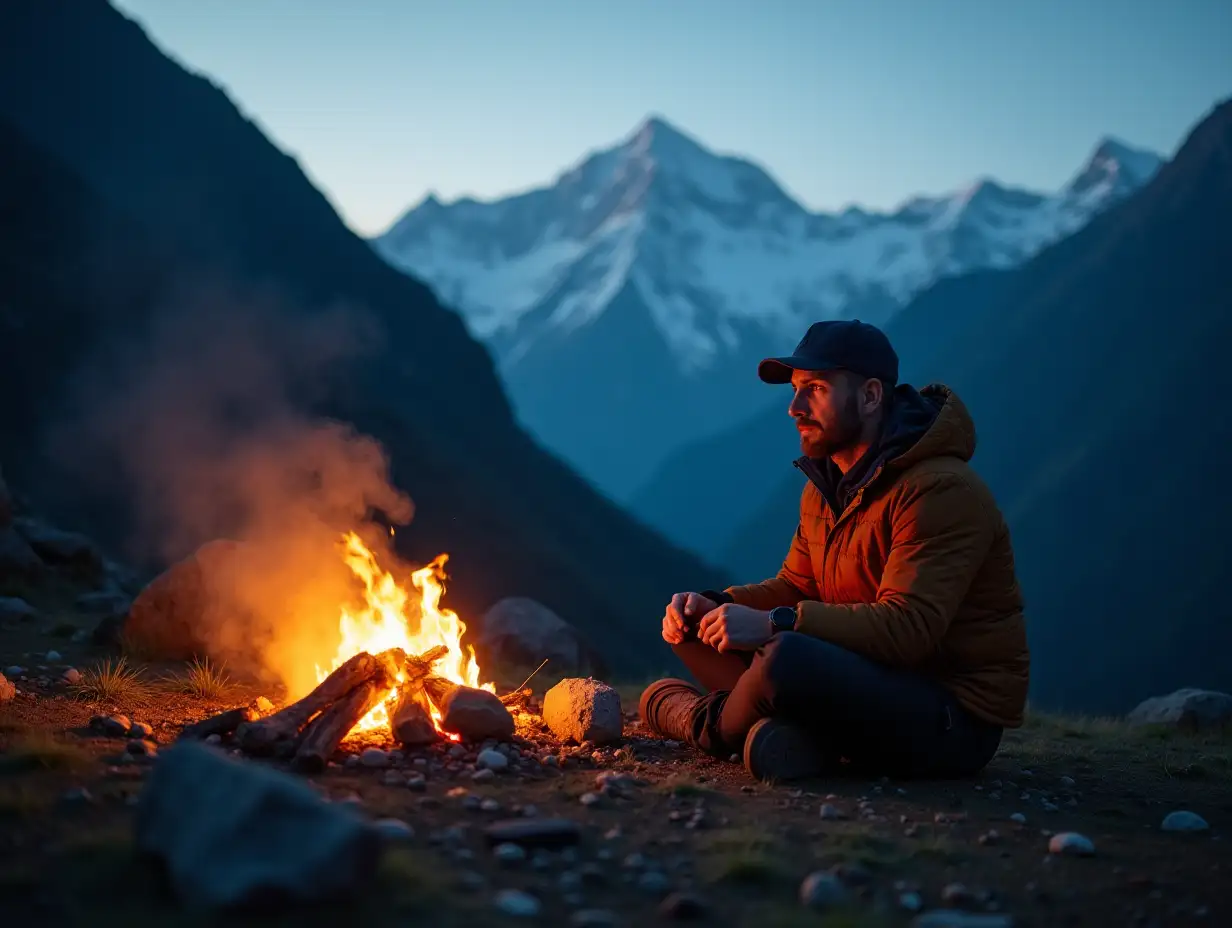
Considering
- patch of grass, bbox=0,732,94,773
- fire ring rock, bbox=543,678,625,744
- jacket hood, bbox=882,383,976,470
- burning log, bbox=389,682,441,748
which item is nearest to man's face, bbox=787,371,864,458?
jacket hood, bbox=882,383,976,470

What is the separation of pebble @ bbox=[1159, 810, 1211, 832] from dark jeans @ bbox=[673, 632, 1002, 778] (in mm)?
893

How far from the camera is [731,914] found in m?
3.33

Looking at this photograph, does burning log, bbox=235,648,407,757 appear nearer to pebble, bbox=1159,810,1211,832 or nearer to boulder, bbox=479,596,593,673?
pebble, bbox=1159,810,1211,832

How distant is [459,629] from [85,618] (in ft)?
15.0

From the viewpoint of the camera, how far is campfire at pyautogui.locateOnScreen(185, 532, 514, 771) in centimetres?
506

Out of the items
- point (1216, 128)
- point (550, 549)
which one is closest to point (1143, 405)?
point (1216, 128)

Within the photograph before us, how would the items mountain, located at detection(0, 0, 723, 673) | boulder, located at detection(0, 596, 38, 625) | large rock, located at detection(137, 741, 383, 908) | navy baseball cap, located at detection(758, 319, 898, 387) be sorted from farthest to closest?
mountain, located at detection(0, 0, 723, 673) → boulder, located at detection(0, 596, 38, 625) → navy baseball cap, located at detection(758, 319, 898, 387) → large rock, located at detection(137, 741, 383, 908)

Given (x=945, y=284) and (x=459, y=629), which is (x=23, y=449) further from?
(x=945, y=284)

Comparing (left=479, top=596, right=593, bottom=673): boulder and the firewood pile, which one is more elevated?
the firewood pile

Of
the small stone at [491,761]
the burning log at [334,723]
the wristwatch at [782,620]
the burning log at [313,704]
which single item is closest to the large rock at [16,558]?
the burning log at [313,704]

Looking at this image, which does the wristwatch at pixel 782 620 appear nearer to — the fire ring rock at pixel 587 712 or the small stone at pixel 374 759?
the fire ring rock at pixel 587 712

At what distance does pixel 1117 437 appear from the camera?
7669 centimetres

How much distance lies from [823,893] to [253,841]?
1778 millimetres

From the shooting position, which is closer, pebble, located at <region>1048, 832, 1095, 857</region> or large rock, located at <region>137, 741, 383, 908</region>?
large rock, located at <region>137, 741, 383, 908</region>
